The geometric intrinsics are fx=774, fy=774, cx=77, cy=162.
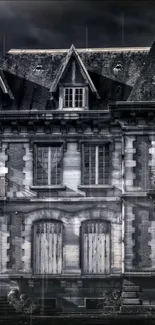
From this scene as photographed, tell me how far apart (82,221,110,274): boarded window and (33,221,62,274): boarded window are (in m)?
1.02

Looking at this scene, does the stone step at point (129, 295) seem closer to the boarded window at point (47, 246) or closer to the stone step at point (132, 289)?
the stone step at point (132, 289)

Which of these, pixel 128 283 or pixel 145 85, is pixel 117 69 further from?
pixel 128 283

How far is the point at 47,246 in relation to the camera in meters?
30.3

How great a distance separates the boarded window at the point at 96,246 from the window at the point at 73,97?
4.74m

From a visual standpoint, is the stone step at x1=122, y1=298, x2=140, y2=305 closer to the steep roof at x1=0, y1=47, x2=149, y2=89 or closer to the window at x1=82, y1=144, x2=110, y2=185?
the window at x1=82, y1=144, x2=110, y2=185

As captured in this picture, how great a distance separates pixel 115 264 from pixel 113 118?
5.65 meters

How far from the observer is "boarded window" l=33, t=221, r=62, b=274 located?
30.3m

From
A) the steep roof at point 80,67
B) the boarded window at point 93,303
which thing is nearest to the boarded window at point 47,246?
the boarded window at point 93,303

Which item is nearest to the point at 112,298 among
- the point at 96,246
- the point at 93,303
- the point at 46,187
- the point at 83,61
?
the point at 93,303

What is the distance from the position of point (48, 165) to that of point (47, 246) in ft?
10.5

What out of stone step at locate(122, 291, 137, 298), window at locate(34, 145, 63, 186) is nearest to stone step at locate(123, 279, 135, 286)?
stone step at locate(122, 291, 137, 298)

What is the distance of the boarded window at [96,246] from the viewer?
3017 centimetres
